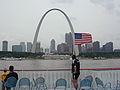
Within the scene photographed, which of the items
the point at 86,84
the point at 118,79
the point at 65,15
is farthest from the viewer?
the point at 65,15

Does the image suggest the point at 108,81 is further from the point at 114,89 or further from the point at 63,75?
the point at 63,75

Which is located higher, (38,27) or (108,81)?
(38,27)

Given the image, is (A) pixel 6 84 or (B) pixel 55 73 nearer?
(A) pixel 6 84

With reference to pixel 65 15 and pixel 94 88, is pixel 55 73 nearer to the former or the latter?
pixel 94 88

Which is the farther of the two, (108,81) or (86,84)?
(108,81)

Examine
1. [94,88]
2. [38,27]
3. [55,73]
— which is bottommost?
[94,88]

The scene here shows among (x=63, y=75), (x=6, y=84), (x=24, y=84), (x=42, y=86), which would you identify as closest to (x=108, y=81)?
(x=63, y=75)

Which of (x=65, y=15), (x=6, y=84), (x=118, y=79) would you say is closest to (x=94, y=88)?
(x=118, y=79)

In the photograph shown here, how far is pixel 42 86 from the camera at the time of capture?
8172 millimetres

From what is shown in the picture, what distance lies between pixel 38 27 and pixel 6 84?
43275mm

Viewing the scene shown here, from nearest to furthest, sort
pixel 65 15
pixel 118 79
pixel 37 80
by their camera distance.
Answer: pixel 37 80
pixel 118 79
pixel 65 15

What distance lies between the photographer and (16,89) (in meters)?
8.04

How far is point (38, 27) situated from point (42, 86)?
42.2 m

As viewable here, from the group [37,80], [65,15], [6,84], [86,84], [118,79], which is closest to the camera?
[6,84]
